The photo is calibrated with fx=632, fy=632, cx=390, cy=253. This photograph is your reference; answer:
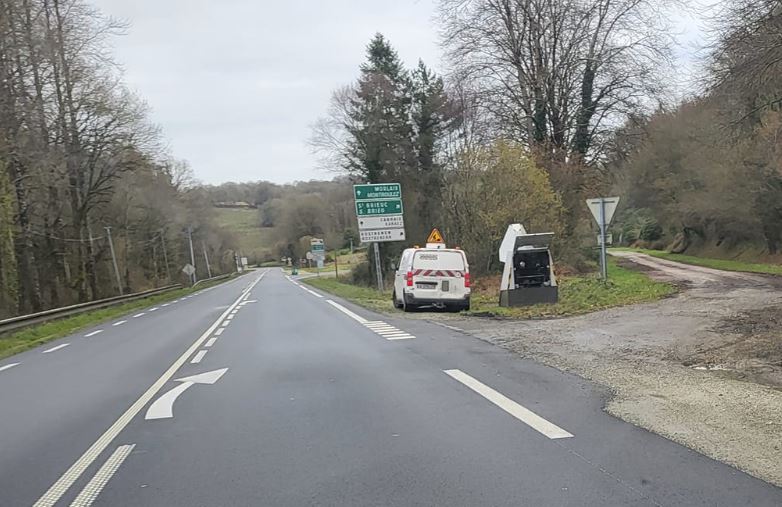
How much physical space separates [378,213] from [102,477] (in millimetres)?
23120

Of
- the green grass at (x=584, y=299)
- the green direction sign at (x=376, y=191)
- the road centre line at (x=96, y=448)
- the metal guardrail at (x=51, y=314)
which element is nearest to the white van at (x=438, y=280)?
the green grass at (x=584, y=299)

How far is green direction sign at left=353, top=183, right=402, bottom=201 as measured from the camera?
1077 inches

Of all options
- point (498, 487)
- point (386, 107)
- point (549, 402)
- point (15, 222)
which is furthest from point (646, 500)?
point (386, 107)

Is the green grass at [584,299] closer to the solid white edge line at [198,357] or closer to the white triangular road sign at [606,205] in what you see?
the white triangular road sign at [606,205]

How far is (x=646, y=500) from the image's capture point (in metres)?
3.85

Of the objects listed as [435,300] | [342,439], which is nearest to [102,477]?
[342,439]

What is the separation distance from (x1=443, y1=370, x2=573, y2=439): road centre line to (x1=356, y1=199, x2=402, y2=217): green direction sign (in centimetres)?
1959

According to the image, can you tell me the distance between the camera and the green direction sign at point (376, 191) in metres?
27.3

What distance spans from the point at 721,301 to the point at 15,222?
91.0ft

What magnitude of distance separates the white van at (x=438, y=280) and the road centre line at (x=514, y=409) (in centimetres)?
997

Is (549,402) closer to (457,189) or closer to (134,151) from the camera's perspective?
(457,189)

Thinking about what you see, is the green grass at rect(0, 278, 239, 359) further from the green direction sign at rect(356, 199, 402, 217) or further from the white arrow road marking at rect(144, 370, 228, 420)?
the green direction sign at rect(356, 199, 402, 217)

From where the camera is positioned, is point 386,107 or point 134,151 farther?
point 386,107

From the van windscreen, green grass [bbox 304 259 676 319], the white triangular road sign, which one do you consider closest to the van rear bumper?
green grass [bbox 304 259 676 319]
